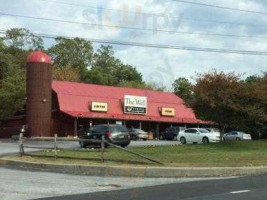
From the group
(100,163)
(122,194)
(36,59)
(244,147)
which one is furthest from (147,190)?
(36,59)

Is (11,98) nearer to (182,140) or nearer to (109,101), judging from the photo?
(109,101)

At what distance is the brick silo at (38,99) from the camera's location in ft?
172

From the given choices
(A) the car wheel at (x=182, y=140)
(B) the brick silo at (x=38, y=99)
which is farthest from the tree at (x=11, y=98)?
(A) the car wheel at (x=182, y=140)

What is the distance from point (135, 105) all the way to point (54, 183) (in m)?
46.2

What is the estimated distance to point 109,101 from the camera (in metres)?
60.2

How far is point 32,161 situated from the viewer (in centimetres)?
2112

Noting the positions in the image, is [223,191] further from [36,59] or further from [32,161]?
[36,59]

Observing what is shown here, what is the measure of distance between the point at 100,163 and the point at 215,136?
2720 centimetres

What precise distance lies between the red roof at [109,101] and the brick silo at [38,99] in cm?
279

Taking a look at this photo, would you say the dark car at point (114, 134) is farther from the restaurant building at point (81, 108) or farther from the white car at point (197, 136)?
the restaurant building at point (81, 108)

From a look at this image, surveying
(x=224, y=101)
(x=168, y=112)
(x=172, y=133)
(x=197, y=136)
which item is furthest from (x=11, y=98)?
(x=224, y=101)

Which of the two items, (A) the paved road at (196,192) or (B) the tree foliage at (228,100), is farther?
(B) the tree foliage at (228,100)

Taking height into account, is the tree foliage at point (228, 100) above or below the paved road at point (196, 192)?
above

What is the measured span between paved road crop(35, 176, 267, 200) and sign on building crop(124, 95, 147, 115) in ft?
149
